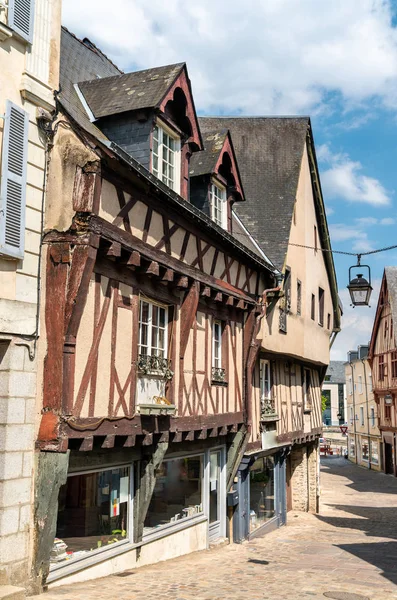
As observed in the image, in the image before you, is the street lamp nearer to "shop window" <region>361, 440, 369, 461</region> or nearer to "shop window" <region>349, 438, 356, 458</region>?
"shop window" <region>361, 440, 369, 461</region>

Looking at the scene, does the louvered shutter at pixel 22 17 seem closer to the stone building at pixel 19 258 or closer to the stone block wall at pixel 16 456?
the stone building at pixel 19 258

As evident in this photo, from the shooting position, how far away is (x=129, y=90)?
10219mm

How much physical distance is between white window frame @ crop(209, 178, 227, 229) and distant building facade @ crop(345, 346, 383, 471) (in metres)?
30.0

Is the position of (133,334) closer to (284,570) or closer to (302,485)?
(284,570)

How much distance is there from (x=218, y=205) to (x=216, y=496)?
5687mm

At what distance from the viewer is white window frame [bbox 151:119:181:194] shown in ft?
33.2

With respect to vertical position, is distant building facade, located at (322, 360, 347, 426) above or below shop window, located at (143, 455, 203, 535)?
above

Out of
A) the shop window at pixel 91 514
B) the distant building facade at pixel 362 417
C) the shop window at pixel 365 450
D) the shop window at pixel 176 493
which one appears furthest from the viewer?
the shop window at pixel 365 450

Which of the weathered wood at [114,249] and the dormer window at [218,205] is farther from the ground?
the dormer window at [218,205]

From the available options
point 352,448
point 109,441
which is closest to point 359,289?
point 109,441

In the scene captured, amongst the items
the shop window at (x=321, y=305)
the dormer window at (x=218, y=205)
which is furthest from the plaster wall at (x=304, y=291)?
the dormer window at (x=218, y=205)

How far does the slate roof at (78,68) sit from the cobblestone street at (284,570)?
228 inches

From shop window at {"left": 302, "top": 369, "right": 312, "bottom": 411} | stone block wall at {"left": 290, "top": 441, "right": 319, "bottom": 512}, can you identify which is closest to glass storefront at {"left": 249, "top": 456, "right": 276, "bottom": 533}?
shop window at {"left": 302, "top": 369, "right": 312, "bottom": 411}

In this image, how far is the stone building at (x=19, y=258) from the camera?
6.87m
